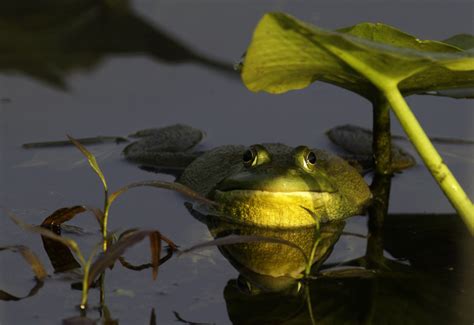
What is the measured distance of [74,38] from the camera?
6969 mm

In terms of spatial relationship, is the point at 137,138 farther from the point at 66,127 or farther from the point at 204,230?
the point at 204,230

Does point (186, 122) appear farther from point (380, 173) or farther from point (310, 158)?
point (310, 158)

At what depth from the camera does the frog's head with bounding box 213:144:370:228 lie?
373 centimetres

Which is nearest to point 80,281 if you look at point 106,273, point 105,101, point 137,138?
point 106,273

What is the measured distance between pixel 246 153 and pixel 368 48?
112 cm

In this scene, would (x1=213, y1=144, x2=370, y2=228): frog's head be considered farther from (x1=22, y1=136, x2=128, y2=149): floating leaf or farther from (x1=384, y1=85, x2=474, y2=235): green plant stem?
(x1=22, y1=136, x2=128, y2=149): floating leaf

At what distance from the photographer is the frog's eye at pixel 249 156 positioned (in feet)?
12.6

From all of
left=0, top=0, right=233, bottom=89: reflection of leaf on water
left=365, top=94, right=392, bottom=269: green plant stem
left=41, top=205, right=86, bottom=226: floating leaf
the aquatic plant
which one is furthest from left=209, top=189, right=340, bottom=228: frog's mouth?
left=0, top=0, right=233, bottom=89: reflection of leaf on water

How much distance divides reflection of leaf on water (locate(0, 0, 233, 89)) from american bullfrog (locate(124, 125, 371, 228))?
2336 mm

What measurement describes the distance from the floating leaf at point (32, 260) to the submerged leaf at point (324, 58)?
89 centimetres

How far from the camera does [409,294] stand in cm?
302

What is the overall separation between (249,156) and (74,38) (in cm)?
345

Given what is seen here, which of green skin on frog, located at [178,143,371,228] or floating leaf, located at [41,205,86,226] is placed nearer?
floating leaf, located at [41,205,86,226]

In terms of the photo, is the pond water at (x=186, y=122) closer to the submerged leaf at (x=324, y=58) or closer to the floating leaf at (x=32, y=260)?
the floating leaf at (x=32, y=260)
